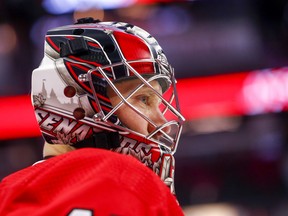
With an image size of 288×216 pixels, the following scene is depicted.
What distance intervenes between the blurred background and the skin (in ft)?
13.2

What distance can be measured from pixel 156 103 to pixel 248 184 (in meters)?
4.44

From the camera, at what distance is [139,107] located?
1445 mm

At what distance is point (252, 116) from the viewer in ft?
20.0

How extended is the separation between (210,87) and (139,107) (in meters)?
4.56

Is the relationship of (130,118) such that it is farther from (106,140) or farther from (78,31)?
(78,31)

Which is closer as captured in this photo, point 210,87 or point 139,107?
point 139,107

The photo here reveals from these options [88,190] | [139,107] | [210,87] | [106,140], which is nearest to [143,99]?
[139,107]

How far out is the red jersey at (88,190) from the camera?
1.05 metres

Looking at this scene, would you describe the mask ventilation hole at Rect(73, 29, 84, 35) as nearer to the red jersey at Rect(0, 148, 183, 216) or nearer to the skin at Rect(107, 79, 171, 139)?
the skin at Rect(107, 79, 171, 139)

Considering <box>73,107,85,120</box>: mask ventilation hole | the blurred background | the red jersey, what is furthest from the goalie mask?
the blurred background

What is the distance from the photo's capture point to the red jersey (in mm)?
1053

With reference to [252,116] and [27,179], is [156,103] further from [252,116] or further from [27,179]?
[252,116]

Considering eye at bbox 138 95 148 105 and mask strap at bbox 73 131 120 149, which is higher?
eye at bbox 138 95 148 105

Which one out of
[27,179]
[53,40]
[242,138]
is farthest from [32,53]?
[27,179]
